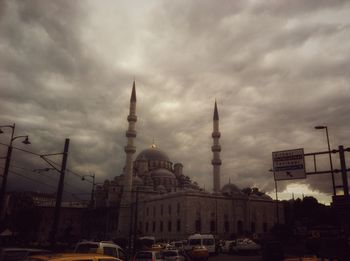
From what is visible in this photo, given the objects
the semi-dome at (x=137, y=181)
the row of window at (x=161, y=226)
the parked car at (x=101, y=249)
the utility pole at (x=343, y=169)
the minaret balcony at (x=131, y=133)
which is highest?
the minaret balcony at (x=131, y=133)

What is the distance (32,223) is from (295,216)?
164ft

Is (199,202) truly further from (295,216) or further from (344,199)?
(344,199)

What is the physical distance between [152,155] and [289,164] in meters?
70.2

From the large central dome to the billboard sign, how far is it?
67.0 metres

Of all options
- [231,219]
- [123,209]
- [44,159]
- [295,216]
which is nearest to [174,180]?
[123,209]

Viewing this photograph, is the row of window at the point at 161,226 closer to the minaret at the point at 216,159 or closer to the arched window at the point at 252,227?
the minaret at the point at 216,159

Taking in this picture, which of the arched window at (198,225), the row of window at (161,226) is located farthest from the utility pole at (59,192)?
the row of window at (161,226)

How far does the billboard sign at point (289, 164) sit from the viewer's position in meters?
22.5

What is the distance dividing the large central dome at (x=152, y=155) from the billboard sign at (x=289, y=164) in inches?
2639

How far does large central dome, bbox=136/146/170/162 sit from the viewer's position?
90.5 m

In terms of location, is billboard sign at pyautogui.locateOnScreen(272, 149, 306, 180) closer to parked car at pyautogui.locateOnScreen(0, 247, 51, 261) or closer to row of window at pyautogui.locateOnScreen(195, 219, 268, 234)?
parked car at pyautogui.locateOnScreen(0, 247, 51, 261)

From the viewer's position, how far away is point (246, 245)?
30.5 m

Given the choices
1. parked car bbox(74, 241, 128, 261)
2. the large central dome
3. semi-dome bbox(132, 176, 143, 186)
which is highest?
the large central dome

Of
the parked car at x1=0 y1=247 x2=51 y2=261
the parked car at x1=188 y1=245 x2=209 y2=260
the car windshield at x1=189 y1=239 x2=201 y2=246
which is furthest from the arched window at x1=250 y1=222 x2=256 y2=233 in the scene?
the parked car at x1=0 y1=247 x2=51 y2=261
